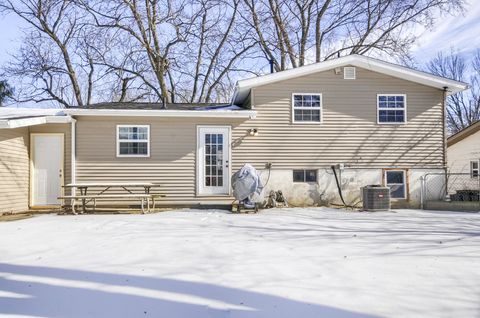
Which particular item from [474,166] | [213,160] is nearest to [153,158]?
[213,160]

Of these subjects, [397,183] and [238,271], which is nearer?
[238,271]

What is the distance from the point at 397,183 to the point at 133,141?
7.27 metres

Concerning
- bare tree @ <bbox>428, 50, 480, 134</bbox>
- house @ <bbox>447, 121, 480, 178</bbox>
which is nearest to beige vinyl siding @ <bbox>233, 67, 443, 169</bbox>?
house @ <bbox>447, 121, 480, 178</bbox>

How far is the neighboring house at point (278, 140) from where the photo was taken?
1010 centimetres

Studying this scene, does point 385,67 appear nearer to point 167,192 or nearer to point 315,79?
point 315,79

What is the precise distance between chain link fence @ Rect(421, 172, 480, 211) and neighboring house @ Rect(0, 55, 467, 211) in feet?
0.75

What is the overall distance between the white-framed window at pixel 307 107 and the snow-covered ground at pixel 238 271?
4539 mm

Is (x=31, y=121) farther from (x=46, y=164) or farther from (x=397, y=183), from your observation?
(x=397, y=183)

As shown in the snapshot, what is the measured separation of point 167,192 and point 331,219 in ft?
14.5

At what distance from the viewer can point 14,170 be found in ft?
30.6

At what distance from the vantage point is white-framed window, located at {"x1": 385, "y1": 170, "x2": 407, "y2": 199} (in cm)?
1101

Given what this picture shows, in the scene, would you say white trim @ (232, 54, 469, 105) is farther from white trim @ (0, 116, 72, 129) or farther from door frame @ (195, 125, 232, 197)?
white trim @ (0, 116, 72, 129)

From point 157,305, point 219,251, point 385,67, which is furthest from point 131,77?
point 157,305

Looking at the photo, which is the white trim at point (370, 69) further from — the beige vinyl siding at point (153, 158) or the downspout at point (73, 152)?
the downspout at point (73, 152)
